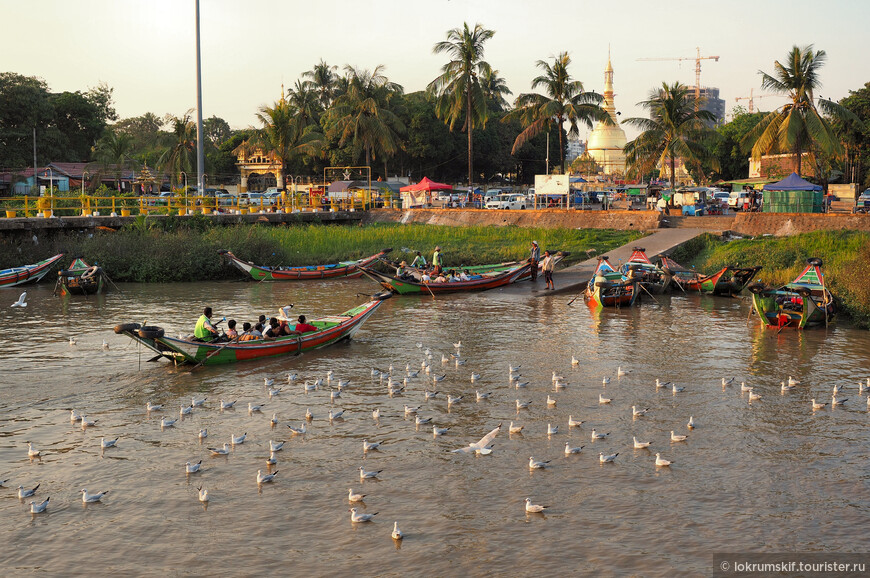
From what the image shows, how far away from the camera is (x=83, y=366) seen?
57.5 feet

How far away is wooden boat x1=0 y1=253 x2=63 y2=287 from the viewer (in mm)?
29816

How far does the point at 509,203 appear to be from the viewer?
51.0 m

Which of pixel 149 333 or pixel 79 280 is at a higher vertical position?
pixel 79 280

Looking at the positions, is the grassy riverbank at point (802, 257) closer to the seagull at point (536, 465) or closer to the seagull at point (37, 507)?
the seagull at point (536, 465)

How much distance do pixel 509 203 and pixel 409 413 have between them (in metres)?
38.2

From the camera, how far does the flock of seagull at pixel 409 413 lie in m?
10.7

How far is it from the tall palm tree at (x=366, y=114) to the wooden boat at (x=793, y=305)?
4089 centimetres

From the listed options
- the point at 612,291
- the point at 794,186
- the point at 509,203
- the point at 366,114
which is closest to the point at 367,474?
the point at 612,291

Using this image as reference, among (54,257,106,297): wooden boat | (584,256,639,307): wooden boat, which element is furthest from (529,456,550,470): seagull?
(54,257,106,297): wooden boat

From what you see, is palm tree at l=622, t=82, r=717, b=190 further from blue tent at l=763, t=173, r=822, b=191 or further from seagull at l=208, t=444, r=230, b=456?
seagull at l=208, t=444, r=230, b=456

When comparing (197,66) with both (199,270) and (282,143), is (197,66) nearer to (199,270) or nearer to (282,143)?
(199,270)

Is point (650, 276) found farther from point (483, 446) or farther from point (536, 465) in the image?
point (536, 465)

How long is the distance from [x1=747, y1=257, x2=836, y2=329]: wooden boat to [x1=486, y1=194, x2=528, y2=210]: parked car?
1158 inches

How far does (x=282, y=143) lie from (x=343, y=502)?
46.6 m
